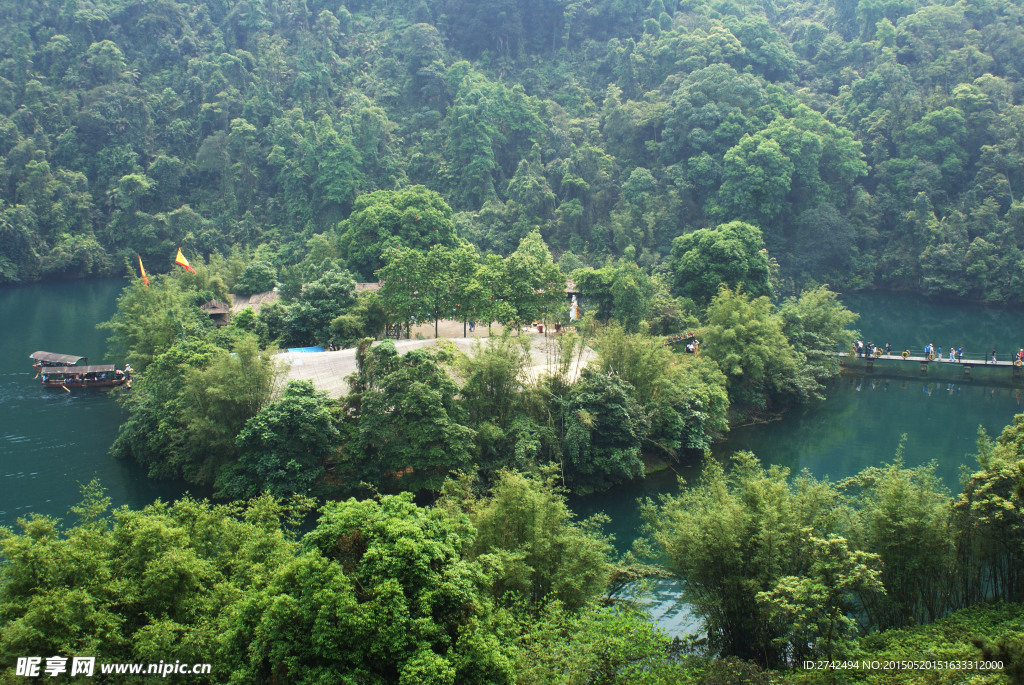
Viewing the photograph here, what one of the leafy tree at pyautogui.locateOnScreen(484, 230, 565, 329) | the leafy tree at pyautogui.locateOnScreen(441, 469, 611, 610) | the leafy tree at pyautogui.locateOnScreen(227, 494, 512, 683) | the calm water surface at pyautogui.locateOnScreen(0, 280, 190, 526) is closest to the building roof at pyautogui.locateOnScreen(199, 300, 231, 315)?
the calm water surface at pyautogui.locateOnScreen(0, 280, 190, 526)

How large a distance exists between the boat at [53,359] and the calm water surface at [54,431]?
58 centimetres

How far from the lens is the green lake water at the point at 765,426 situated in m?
26.4

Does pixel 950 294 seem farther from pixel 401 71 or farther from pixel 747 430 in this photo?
pixel 401 71

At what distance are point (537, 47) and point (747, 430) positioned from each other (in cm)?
4544

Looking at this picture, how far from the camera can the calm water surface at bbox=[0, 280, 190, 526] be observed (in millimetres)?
26328

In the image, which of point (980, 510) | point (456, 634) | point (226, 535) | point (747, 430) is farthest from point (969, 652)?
point (747, 430)

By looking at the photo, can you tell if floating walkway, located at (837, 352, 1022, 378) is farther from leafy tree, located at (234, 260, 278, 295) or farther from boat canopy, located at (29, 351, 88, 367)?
boat canopy, located at (29, 351, 88, 367)

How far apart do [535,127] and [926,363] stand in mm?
32081

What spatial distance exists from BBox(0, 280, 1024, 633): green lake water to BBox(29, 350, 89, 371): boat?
0.84 metres

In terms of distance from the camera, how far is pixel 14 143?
62.3 metres

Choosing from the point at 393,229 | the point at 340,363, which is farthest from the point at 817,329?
the point at 393,229

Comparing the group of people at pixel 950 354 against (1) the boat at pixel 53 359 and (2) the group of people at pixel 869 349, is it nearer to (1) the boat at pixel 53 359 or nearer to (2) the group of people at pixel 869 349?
(2) the group of people at pixel 869 349

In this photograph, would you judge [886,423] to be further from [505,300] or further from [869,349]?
[505,300]

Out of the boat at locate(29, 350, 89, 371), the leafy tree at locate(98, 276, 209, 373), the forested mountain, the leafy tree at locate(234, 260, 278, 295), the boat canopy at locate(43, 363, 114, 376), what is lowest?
the boat canopy at locate(43, 363, 114, 376)
